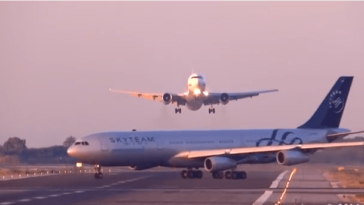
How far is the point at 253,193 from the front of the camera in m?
36.2

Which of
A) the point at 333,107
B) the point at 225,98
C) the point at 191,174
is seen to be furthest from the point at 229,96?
the point at 191,174

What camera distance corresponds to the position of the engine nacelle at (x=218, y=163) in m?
54.6

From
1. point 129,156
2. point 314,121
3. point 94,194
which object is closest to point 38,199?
point 94,194

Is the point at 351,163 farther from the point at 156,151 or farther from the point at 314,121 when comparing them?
the point at 156,151

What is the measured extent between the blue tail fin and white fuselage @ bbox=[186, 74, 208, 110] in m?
9.51

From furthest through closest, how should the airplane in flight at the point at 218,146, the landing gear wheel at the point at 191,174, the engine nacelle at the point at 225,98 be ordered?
1. the engine nacelle at the point at 225,98
2. the landing gear wheel at the point at 191,174
3. the airplane in flight at the point at 218,146

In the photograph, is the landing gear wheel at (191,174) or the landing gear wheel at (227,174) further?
the landing gear wheel at (191,174)

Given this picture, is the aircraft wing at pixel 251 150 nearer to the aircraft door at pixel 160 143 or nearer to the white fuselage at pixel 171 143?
the white fuselage at pixel 171 143

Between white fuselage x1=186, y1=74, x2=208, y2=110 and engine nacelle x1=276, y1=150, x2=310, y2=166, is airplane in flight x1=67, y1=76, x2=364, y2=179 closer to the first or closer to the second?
engine nacelle x1=276, y1=150, x2=310, y2=166

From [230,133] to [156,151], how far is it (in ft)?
21.3

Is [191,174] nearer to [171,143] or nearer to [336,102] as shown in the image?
[171,143]

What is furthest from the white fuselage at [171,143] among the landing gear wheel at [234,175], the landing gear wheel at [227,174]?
the landing gear wheel at [234,175]

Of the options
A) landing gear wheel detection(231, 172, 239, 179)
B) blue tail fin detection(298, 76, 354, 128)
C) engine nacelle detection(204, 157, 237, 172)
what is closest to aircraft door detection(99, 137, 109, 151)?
engine nacelle detection(204, 157, 237, 172)

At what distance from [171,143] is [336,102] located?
13999mm
